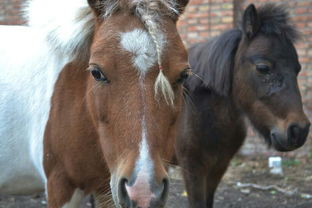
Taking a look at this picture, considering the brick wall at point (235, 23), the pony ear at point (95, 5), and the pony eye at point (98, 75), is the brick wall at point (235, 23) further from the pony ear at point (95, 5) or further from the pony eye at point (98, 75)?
the pony eye at point (98, 75)

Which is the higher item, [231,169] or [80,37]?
[80,37]

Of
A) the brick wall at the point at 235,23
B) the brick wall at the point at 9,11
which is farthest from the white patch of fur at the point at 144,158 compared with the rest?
the brick wall at the point at 9,11

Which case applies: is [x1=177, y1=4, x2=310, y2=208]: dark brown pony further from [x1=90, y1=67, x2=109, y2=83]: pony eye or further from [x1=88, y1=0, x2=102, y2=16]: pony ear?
[x1=90, y1=67, x2=109, y2=83]: pony eye

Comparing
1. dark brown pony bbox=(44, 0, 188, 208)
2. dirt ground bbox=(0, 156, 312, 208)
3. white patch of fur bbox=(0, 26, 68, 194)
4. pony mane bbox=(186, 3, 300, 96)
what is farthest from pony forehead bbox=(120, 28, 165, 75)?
dirt ground bbox=(0, 156, 312, 208)

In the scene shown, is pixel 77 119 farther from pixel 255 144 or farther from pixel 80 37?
pixel 255 144

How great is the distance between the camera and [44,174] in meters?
2.95

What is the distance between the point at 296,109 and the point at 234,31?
1.01 m

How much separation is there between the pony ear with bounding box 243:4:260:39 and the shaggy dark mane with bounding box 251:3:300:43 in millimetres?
57

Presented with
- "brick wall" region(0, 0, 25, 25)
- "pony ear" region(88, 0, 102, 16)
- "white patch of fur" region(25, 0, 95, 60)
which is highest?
"pony ear" region(88, 0, 102, 16)

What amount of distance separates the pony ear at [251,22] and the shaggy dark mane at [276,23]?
57 millimetres

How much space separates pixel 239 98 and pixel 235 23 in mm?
2853

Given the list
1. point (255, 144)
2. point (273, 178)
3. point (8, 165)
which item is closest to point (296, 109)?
point (8, 165)

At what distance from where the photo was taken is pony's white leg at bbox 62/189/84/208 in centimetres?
286

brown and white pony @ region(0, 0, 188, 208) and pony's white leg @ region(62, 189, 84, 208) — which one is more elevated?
brown and white pony @ region(0, 0, 188, 208)
